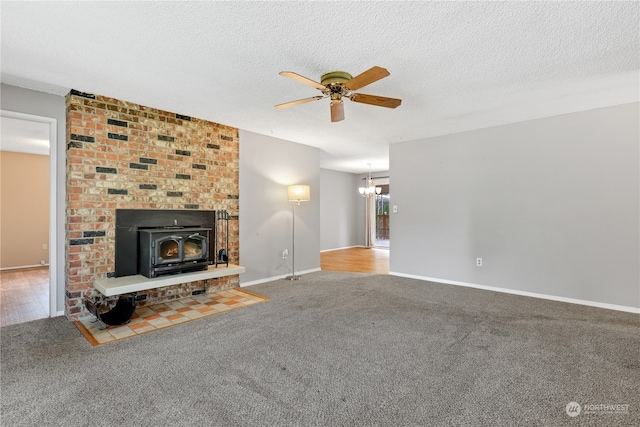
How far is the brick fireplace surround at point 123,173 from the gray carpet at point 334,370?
79 centimetres

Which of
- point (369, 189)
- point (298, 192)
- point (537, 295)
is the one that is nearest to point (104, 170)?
point (298, 192)

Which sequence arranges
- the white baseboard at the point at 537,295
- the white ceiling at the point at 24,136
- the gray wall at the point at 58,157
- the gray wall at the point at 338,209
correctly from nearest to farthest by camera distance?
the gray wall at the point at 58,157
the white baseboard at the point at 537,295
the white ceiling at the point at 24,136
the gray wall at the point at 338,209

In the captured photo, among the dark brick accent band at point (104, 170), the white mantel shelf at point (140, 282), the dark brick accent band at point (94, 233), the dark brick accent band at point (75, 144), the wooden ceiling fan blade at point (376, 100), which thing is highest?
the wooden ceiling fan blade at point (376, 100)

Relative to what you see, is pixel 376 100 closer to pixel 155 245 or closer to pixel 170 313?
pixel 155 245

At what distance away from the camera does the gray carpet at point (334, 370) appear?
68.4 inches

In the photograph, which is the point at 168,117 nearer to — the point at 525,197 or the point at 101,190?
the point at 101,190

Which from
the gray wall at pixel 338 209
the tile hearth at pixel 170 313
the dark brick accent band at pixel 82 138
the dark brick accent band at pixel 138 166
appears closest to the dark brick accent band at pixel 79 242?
the tile hearth at pixel 170 313

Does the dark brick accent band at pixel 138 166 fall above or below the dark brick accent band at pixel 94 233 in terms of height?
above

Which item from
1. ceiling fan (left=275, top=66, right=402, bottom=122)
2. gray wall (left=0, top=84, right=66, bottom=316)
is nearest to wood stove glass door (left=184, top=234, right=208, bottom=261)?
gray wall (left=0, top=84, right=66, bottom=316)

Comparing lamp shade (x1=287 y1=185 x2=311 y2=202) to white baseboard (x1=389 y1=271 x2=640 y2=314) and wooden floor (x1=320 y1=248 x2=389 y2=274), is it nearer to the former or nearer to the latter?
wooden floor (x1=320 y1=248 x2=389 y2=274)

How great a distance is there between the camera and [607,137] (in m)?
3.69

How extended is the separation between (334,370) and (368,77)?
2.23 meters

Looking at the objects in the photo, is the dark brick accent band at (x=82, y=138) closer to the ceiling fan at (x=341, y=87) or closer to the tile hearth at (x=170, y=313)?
the tile hearth at (x=170, y=313)

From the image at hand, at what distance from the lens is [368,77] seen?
2346mm
